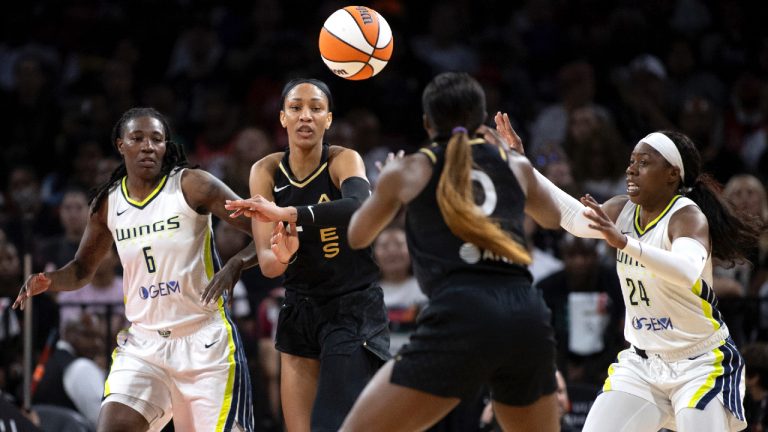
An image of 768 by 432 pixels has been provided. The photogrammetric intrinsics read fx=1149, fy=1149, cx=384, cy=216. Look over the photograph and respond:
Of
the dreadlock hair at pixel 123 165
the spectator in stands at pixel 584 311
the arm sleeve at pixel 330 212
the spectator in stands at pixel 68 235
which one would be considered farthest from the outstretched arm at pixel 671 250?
the spectator in stands at pixel 68 235

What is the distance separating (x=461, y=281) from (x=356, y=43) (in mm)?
2316

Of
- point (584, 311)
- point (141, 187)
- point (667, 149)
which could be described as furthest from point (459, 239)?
point (584, 311)

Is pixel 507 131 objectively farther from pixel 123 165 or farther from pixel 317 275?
pixel 123 165

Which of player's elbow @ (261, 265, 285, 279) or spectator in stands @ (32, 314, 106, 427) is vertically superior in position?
player's elbow @ (261, 265, 285, 279)

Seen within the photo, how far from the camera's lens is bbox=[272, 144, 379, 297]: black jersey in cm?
581

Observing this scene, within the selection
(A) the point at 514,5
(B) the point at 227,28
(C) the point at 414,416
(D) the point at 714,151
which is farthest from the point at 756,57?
(C) the point at 414,416

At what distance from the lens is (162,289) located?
5793mm

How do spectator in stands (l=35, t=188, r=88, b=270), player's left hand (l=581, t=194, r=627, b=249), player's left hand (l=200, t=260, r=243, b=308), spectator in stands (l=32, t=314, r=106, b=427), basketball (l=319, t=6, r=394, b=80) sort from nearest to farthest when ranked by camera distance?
1. player's left hand (l=581, t=194, r=627, b=249)
2. player's left hand (l=200, t=260, r=243, b=308)
3. basketball (l=319, t=6, r=394, b=80)
4. spectator in stands (l=32, t=314, r=106, b=427)
5. spectator in stands (l=35, t=188, r=88, b=270)

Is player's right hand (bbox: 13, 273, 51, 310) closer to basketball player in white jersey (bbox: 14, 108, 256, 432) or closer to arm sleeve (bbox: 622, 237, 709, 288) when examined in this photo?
basketball player in white jersey (bbox: 14, 108, 256, 432)

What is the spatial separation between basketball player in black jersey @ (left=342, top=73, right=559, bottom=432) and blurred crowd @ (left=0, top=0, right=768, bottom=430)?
444 centimetres

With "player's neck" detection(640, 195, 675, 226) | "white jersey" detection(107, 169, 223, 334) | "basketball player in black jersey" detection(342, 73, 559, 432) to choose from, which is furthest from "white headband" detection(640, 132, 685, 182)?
"white jersey" detection(107, 169, 223, 334)

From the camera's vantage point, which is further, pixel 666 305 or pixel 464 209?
pixel 666 305

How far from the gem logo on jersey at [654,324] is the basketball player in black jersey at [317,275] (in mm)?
1262

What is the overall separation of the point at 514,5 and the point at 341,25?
652 centimetres
